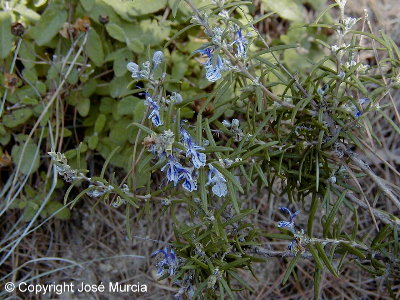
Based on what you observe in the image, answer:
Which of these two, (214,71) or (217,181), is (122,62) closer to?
(214,71)

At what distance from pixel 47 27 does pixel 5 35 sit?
22cm

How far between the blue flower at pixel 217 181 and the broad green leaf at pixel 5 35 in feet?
4.90

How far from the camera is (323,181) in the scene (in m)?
1.88

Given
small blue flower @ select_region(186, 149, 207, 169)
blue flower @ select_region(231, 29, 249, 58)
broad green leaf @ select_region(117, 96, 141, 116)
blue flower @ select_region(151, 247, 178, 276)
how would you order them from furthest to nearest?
broad green leaf @ select_region(117, 96, 141, 116)
blue flower @ select_region(151, 247, 178, 276)
blue flower @ select_region(231, 29, 249, 58)
small blue flower @ select_region(186, 149, 207, 169)

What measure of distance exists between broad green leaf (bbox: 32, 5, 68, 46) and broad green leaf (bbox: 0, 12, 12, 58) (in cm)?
12

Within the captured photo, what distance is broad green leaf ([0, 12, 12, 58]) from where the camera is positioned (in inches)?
98.0

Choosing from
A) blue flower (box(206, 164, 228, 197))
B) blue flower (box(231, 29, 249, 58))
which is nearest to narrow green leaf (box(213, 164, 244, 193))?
blue flower (box(206, 164, 228, 197))

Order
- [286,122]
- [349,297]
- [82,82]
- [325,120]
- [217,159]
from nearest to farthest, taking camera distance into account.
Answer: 1. [217,159]
2. [325,120]
3. [286,122]
4. [349,297]
5. [82,82]

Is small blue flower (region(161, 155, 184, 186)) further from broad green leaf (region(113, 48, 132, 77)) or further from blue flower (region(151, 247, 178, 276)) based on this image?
broad green leaf (region(113, 48, 132, 77))

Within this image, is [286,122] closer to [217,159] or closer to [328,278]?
[217,159]

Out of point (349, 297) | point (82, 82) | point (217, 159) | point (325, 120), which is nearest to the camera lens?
point (217, 159)

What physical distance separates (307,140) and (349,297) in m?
1.07

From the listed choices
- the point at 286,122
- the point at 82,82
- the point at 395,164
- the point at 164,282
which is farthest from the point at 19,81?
the point at 395,164

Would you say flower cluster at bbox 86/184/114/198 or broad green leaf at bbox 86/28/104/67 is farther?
broad green leaf at bbox 86/28/104/67
